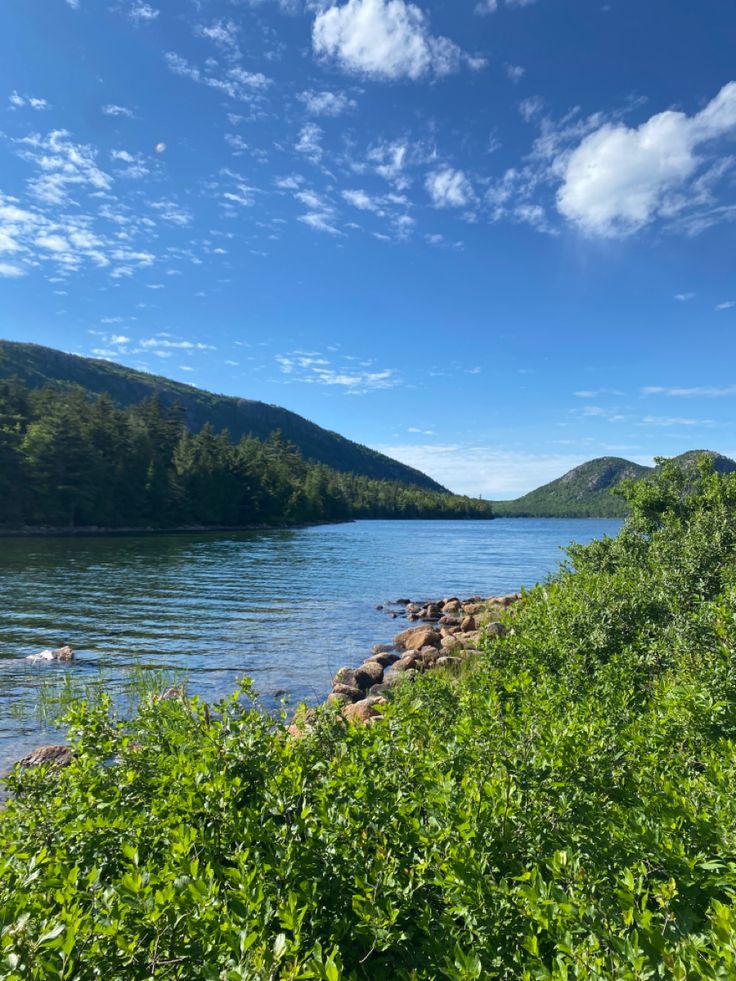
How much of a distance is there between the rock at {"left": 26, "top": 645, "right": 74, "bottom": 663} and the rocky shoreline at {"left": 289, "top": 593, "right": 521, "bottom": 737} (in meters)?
9.80

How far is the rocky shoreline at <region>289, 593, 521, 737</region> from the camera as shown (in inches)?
552

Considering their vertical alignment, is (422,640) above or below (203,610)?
above

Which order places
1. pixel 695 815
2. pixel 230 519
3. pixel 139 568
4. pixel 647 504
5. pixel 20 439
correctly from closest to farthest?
pixel 695 815
pixel 647 504
pixel 139 568
pixel 20 439
pixel 230 519

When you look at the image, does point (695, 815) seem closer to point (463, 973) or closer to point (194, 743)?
point (463, 973)

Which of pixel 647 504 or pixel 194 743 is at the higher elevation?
pixel 647 504

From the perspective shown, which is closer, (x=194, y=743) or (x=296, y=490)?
(x=194, y=743)

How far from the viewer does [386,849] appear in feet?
11.9

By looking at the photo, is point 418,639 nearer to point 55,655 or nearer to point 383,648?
point 383,648

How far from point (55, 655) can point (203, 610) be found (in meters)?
8.80

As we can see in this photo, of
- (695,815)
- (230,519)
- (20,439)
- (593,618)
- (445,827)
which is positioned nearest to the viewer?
(445,827)

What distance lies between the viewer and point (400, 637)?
950 inches

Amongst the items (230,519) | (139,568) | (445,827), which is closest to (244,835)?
(445,827)

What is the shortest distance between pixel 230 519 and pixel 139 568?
60750mm

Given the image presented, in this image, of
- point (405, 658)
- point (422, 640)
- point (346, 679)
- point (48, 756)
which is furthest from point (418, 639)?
point (48, 756)
